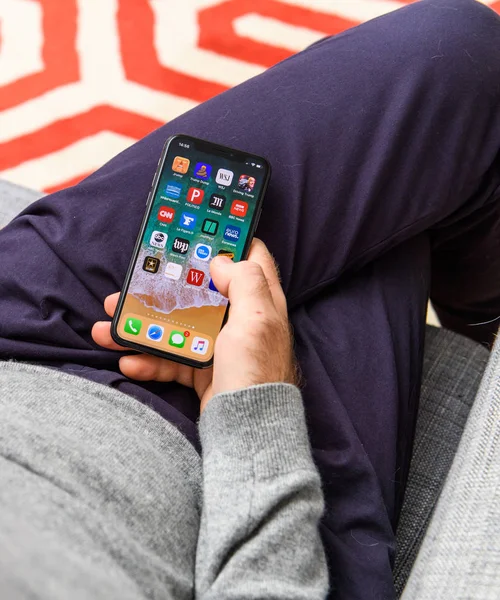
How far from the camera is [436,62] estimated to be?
580 mm

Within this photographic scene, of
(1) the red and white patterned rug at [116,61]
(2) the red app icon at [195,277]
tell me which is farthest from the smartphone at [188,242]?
(1) the red and white patterned rug at [116,61]

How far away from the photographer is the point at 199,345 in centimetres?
56

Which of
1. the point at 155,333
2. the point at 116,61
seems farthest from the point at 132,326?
the point at 116,61

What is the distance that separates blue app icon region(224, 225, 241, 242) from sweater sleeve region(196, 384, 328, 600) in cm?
15

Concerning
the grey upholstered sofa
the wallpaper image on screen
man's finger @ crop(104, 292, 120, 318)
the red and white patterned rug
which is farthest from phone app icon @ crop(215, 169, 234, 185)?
the red and white patterned rug

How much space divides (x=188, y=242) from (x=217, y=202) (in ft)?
0.14

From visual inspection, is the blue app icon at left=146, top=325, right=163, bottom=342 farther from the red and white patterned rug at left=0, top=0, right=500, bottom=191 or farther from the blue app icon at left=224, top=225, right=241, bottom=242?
the red and white patterned rug at left=0, top=0, right=500, bottom=191

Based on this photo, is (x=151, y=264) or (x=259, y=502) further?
(x=151, y=264)

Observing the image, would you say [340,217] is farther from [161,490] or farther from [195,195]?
[161,490]

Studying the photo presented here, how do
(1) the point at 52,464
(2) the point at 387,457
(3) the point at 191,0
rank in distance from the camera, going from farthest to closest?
(3) the point at 191,0 < (2) the point at 387,457 < (1) the point at 52,464

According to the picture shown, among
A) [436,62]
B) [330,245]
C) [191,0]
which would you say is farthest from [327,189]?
[191,0]

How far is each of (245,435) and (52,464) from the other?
0.14 m

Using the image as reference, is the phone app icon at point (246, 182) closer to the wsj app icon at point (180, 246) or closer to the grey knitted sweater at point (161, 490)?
the wsj app icon at point (180, 246)

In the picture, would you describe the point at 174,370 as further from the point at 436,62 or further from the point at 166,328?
the point at 436,62
